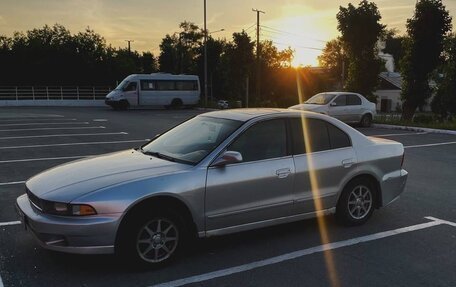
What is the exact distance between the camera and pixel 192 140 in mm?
5254

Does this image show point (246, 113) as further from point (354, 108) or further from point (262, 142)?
point (354, 108)

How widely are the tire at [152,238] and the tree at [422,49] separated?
18.8m

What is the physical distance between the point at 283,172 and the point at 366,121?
15.3m

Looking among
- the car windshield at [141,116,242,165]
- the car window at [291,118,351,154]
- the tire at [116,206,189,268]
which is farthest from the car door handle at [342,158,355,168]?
the tire at [116,206,189,268]

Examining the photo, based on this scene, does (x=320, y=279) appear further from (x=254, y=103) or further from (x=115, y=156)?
(x=254, y=103)

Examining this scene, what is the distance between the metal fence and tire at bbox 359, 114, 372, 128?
2915cm

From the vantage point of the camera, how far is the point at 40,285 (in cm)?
398

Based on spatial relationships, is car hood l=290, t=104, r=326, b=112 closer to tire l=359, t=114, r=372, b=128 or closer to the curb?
tire l=359, t=114, r=372, b=128

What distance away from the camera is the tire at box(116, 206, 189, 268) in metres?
4.20

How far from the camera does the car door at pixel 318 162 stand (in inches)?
205

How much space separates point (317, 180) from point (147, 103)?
2870 centimetres

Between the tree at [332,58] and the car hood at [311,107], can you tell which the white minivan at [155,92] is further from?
the tree at [332,58]

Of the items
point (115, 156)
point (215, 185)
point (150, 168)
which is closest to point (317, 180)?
point (215, 185)

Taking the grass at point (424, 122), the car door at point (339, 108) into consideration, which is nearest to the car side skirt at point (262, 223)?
the car door at point (339, 108)
